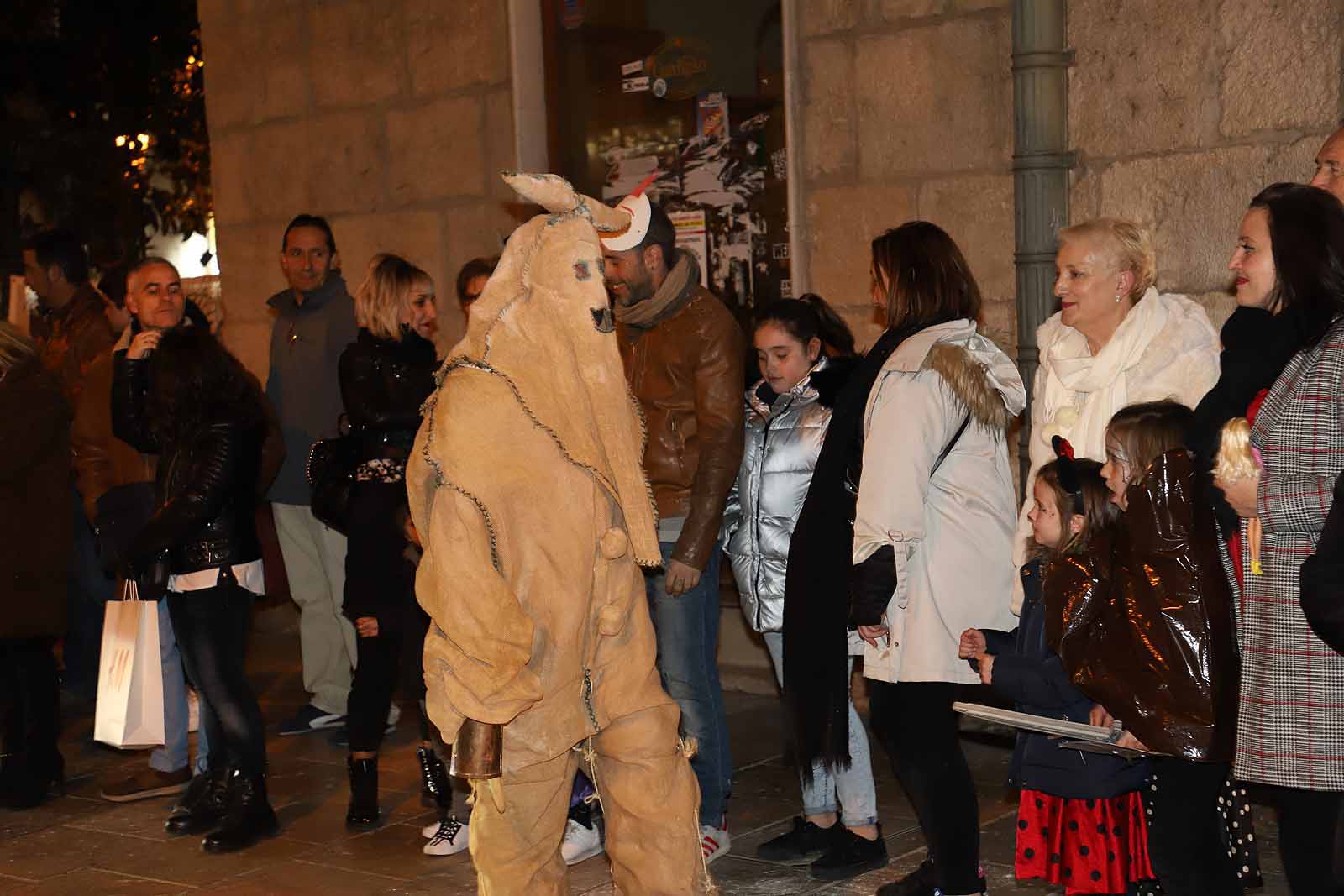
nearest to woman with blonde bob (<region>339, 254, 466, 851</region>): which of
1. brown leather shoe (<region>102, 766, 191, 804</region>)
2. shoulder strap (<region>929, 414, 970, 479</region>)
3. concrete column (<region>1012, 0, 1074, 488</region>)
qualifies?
brown leather shoe (<region>102, 766, 191, 804</region>)

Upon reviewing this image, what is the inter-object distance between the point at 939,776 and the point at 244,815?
9.16 ft

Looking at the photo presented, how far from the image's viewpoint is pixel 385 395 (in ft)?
18.8

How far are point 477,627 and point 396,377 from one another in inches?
90.3

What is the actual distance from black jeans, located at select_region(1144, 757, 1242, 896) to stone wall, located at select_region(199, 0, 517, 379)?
5.48m

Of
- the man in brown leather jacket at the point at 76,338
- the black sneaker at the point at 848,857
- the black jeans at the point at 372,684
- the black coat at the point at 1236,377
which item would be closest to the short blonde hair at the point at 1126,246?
the black coat at the point at 1236,377

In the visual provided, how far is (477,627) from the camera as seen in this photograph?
361cm

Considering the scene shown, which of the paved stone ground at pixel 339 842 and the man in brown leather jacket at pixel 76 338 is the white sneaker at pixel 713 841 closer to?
the paved stone ground at pixel 339 842

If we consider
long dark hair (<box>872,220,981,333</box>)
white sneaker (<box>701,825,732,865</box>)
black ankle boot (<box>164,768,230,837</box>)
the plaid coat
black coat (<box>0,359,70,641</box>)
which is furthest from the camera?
black coat (<box>0,359,70,641</box>)

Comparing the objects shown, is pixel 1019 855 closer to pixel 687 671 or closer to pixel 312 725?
pixel 687 671

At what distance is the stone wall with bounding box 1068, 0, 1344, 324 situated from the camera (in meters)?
5.88

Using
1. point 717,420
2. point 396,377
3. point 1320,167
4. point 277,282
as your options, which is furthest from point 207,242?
point 1320,167

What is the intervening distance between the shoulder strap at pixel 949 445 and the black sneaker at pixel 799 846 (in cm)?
147

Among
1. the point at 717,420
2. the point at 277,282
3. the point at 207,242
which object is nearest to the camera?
the point at 717,420

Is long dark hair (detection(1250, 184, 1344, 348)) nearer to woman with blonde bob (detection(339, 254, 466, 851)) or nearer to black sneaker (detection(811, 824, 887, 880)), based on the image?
black sneaker (detection(811, 824, 887, 880))
